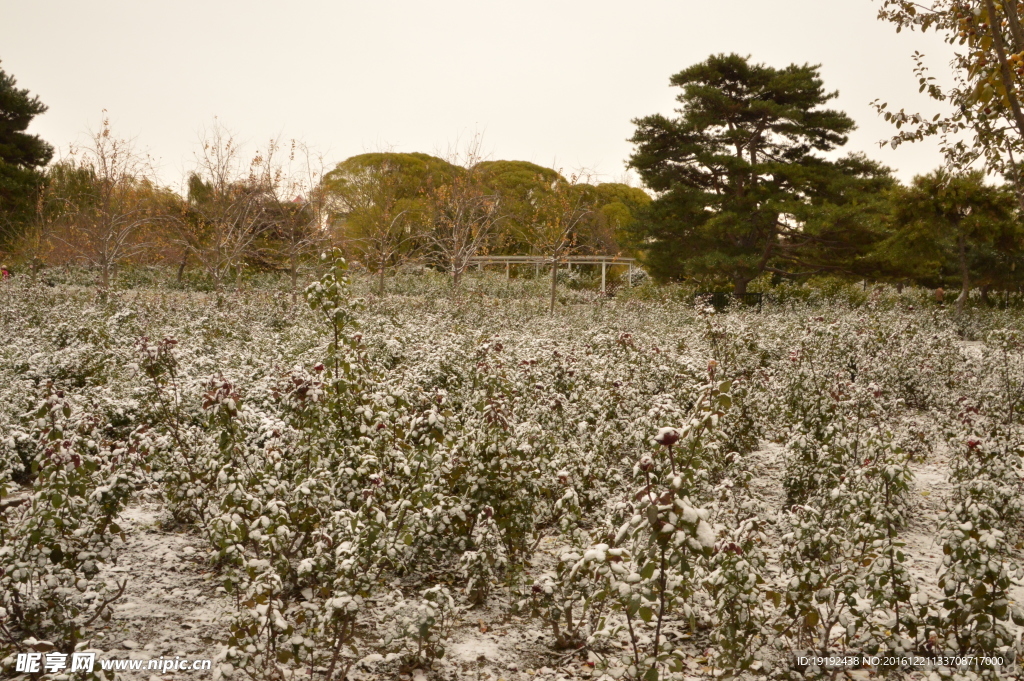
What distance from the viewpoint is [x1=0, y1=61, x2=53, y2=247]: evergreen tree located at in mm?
22703

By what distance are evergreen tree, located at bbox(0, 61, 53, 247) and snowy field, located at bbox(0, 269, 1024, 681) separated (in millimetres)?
22181

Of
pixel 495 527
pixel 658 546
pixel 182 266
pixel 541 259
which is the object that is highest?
pixel 541 259

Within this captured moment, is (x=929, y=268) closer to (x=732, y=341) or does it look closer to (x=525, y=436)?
(x=732, y=341)

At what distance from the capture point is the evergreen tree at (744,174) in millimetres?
19000

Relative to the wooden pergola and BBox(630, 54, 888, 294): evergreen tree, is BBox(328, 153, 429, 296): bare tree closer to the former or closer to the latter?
the wooden pergola

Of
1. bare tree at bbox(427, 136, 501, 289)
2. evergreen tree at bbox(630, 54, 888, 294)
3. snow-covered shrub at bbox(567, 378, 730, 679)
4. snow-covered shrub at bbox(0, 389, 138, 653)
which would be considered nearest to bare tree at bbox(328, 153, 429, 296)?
bare tree at bbox(427, 136, 501, 289)

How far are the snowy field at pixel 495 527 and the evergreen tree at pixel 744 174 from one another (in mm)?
13607

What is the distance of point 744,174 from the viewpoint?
1991 cm

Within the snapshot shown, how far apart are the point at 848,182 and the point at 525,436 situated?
19.0 metres

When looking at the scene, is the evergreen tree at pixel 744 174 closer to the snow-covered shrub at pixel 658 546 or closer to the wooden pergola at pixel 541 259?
the wooden pergola at pixel 541 259

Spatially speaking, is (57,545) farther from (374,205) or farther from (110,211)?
(374,205)

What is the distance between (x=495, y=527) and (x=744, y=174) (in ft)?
62.7

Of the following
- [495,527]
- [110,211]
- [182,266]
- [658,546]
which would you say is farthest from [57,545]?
[182,266]

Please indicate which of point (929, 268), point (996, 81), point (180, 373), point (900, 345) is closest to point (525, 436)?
point (996, 81)
